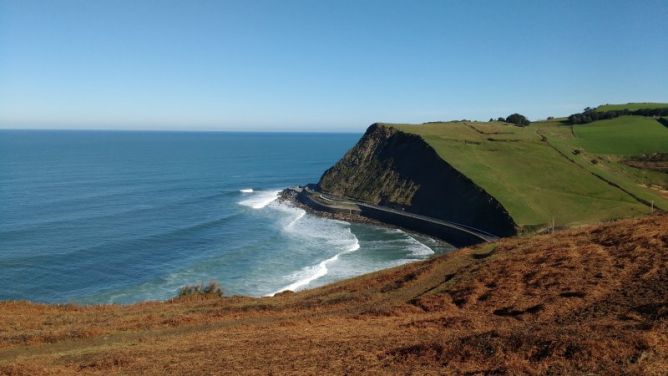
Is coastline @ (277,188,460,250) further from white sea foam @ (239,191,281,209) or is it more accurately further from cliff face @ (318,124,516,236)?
cliff face @ (318,124,516,236)

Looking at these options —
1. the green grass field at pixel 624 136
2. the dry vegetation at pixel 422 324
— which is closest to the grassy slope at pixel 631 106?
the green grass field at pixel 624 136

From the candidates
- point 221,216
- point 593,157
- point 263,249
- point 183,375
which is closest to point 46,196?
point 221,216

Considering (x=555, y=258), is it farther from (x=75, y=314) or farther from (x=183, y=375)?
(x=75, y=314)

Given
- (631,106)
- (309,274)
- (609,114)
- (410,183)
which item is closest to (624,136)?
(609,114)

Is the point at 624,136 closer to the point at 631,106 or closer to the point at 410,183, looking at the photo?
the point at 631,106

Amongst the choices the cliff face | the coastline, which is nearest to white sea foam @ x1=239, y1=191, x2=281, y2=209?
the coastline

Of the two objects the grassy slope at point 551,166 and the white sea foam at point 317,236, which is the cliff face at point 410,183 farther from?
the white sea foam at point 317,236

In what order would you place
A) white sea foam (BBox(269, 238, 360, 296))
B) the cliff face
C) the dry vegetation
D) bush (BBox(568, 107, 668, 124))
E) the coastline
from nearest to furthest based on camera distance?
the dry vegetation, white sea foam (BBox(269, 238, 360, 296)), the coastline, the cliff face, bush (BBox(568, 107, 668, 124))
